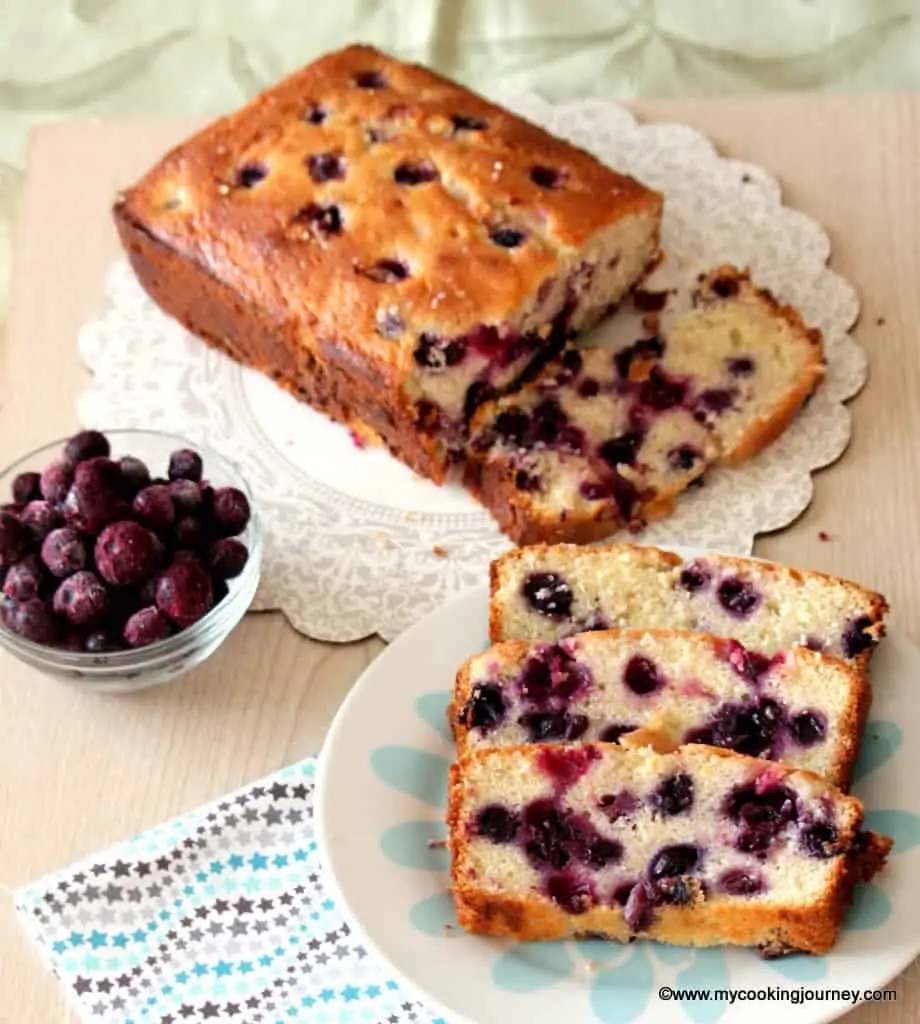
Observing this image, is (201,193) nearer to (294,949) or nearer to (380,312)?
(380,312)

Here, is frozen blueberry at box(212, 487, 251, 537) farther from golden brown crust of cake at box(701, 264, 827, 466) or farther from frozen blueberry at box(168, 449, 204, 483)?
golden brown crust of cake at box(701, 264, 827, 466)

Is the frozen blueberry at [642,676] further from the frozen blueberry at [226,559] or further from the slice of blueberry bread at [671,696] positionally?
the frozen blueberry at [226,559]

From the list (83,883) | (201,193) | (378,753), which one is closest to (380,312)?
(201,193)

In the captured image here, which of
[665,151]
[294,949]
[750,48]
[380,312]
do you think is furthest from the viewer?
[750,48]

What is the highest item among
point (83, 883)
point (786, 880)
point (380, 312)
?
point (380, 312)

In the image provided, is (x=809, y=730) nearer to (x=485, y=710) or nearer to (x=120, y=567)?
(x=485, y=710)

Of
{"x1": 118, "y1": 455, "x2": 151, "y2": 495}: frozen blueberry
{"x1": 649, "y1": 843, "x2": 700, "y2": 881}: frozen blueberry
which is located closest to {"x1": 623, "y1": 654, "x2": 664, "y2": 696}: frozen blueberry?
{"x1": 649, "y1": 843, "x2": 700, "y2": 881}: frozen blueberry
